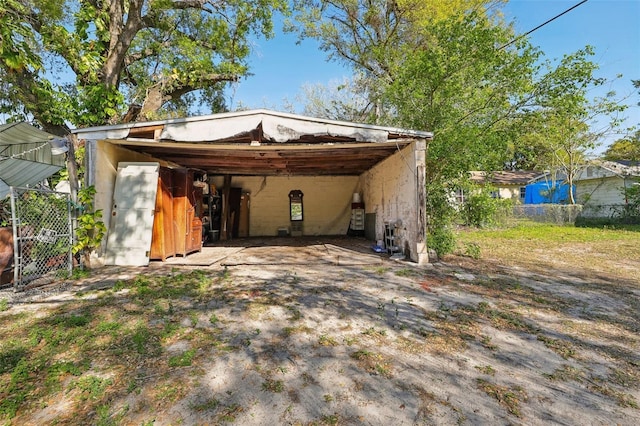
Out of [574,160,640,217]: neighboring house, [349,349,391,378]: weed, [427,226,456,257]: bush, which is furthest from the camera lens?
[574,160,640,217]: neighboring house

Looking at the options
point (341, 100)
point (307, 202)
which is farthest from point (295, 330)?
point (341, 100)

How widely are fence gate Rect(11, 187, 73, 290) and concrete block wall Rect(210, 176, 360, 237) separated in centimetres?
682

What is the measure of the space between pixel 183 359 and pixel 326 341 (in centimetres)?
122

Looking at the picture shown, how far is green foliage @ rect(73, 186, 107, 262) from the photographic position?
495cm

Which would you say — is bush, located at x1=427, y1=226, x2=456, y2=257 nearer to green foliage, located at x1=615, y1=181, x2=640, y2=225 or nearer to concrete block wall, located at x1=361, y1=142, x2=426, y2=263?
concrete block wall, located at x1=361, y1=142, x2=426, y2=263

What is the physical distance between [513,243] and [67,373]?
32.4 feet

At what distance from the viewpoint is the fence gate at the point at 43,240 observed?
4180mm

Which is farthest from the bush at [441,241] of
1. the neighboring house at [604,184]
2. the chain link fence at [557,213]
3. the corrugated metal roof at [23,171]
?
the neighboring house at [604,184]

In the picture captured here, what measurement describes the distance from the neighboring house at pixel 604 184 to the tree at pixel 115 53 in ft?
57.1

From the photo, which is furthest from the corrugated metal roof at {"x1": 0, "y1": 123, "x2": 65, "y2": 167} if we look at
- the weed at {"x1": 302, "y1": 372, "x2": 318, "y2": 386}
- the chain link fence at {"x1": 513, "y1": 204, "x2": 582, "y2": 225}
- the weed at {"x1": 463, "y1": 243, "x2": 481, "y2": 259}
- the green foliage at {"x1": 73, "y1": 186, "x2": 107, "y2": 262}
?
the chain link fence at {"x1": 513, "y1": 204, "x2": 582, "y2": 225}

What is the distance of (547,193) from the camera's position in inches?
747

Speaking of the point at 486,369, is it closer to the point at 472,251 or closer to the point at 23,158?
the point at 472,251

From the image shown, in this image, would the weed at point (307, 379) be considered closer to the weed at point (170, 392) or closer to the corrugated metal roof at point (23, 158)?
the weed at point (170, 392)

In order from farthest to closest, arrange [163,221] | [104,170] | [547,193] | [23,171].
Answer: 1. [547,193]
2. [23,171]
3. [163,221]
4. [104,170]
